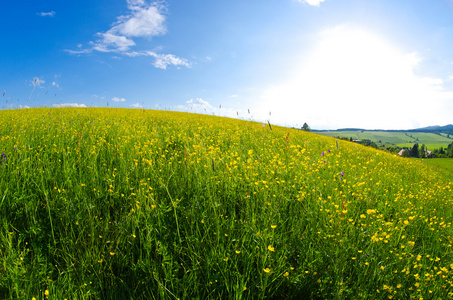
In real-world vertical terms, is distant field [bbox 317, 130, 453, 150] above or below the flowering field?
above

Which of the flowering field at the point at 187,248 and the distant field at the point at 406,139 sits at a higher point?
the distant field at the point at 406,139

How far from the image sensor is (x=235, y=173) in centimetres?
312

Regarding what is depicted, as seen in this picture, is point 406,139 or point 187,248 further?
point 406,139

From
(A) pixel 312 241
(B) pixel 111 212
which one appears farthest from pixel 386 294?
(B) pixel 111 212

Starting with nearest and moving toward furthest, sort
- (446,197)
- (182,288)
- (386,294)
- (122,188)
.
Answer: (182,288) < (386,294) < (122,188) < (446,197)

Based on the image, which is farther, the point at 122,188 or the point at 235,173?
the point at 235,173

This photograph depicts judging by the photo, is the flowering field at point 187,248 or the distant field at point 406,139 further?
the distant field at point 406,139

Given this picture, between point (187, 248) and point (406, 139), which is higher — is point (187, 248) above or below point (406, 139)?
below

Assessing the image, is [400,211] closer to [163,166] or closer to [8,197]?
[163,166]

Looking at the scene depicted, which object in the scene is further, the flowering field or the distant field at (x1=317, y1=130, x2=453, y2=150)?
the distant field at (x1=317, y1=130, x2=453, y2=150)

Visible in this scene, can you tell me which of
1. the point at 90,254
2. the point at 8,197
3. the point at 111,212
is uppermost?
the point at 8,197

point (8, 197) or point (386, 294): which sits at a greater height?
point (8, 197)

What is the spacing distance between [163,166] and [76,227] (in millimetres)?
1332

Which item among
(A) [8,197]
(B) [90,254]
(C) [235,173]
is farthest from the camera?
(C) [235,173]
